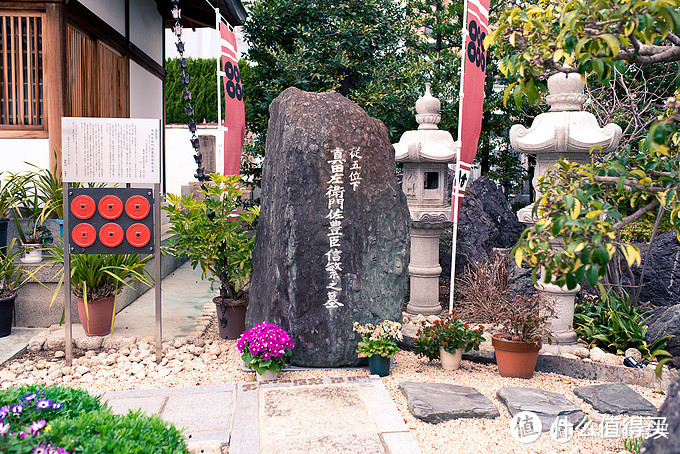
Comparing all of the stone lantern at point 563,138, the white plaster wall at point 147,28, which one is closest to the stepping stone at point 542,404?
the stone lantern at point 563,138

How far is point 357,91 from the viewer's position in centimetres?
883

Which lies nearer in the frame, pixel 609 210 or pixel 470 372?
pixel 609 210

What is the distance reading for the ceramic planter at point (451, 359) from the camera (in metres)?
4.70

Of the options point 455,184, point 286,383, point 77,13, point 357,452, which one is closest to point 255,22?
point 77,13

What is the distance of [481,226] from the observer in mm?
7598

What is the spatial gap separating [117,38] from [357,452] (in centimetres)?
739

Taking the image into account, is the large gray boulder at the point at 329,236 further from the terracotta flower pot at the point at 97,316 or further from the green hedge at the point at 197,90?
the green hedge at the point at 197,90

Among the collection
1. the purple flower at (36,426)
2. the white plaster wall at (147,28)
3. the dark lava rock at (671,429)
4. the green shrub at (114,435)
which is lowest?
the green shrub at (114,435)

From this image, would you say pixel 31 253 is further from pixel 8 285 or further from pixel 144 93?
pixel 144 93

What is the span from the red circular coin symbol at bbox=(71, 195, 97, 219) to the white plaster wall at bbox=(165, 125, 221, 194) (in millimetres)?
8836

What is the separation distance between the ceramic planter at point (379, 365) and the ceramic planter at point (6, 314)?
3.74 meters

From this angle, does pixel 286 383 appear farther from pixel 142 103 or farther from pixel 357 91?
pixel 142 103

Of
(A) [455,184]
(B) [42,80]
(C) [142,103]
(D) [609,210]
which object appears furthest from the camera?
(C) [142,103]

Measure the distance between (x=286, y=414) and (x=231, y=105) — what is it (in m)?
4.94
